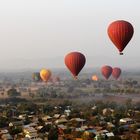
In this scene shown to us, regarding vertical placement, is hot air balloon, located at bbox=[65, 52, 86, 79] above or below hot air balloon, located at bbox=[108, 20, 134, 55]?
below

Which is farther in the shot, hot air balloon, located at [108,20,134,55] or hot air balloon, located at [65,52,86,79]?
hot air balloon, located at [65,52,86,79]

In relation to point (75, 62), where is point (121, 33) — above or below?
above

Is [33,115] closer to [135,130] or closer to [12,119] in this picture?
[12,119]

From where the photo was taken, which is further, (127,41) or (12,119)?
(12,119)

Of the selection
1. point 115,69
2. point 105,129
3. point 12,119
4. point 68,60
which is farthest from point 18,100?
point 68,60

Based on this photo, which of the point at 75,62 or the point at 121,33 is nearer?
the point at 121,33
